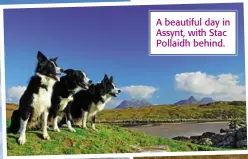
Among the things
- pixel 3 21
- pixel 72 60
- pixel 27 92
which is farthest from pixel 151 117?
pixel 3 21

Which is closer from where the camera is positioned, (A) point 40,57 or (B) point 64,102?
(A) point 40,57

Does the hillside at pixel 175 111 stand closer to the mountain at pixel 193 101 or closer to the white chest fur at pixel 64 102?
the mountain at pixel 193 101

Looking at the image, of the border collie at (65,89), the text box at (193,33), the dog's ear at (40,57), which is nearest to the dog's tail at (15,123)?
the border collie at (65,89)

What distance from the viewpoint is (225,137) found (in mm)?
2590

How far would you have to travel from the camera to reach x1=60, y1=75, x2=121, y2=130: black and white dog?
2588 millimetres

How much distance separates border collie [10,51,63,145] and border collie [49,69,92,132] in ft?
0.13

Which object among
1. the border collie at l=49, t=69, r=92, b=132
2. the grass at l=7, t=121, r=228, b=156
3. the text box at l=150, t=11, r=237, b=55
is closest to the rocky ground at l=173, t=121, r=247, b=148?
the grass at l=7, t=121, r=228, b=156

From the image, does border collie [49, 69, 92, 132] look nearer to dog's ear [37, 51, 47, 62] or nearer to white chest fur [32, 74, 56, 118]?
white chest fur [32, 74, 56, 118]

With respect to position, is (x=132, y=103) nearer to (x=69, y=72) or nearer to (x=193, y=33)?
(x=69, y=72)

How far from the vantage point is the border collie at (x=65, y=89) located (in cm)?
259

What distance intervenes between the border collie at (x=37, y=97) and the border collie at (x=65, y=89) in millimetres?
39

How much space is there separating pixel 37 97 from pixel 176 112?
762mm

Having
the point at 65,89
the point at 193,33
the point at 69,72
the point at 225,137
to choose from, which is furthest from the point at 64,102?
the point at 225,137

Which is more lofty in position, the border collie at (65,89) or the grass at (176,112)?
the border collie at (65,89)
